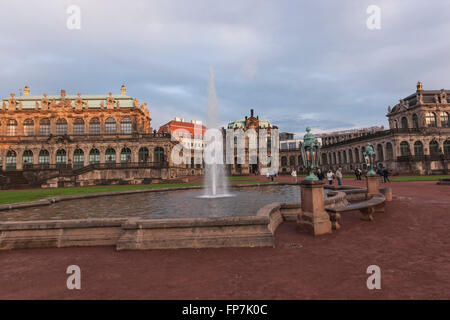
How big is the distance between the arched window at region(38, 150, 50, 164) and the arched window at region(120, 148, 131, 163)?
47.3ft

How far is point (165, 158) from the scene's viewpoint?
153ft

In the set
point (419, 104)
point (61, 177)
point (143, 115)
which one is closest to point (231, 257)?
point (61, 177)

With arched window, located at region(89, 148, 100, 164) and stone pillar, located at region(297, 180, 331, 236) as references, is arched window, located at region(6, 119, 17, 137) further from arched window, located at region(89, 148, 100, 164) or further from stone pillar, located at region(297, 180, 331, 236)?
stone pillar, located at region(297, 180, 331, 236)

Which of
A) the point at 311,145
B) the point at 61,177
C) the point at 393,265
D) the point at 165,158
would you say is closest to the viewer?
the point at 393,265

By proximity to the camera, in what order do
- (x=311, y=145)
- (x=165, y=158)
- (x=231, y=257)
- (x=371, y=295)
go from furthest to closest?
(x=165, y=158)
(x=311, y=145)
(x=231, y=257)
(x=371, y=295)

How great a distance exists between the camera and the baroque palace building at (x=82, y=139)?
1730 inches

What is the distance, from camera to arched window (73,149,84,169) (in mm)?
46881

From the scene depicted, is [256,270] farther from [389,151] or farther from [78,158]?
[389,151]

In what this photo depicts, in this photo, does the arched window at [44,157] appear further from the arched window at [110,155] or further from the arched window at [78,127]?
the arched window at [110,155]

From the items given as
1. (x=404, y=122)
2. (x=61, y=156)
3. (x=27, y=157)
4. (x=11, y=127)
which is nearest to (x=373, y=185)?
(x=61, y=156)

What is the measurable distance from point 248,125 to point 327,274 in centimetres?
7695

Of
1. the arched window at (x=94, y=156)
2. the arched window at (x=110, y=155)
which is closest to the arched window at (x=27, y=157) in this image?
the arched window at (x=94, y=156)
